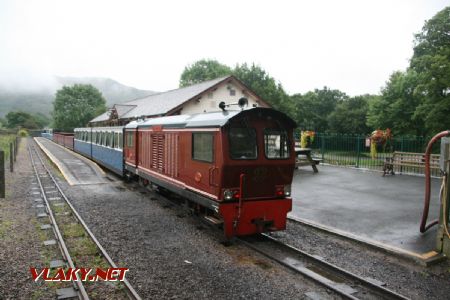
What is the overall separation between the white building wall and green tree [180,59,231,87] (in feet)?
122

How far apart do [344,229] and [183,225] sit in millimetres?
4050

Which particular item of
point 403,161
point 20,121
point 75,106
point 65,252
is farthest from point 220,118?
point 20,121

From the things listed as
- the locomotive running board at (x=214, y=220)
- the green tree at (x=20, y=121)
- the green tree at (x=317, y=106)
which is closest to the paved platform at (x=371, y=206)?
the locomotive running board at (x=214, y=220)

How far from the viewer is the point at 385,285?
6.15 meters

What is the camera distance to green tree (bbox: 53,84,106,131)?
84.4 metres

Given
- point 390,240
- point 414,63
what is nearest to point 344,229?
point 390,240

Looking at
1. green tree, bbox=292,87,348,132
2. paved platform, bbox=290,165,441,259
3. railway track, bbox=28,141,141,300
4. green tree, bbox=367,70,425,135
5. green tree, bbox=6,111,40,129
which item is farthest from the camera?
green tree, bbox=6,111,40,129

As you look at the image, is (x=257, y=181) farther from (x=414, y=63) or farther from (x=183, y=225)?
(x=414, y=63)

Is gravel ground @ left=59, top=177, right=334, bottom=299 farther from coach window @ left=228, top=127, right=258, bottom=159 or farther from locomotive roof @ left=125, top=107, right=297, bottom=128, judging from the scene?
locomotive roof @ left=125, top=107, right=297, bottom=128

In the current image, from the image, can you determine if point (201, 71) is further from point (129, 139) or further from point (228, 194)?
point (228, 194)

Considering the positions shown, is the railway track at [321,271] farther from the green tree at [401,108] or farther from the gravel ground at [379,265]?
the green tree at [401,108]

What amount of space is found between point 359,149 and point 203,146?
14079 mm

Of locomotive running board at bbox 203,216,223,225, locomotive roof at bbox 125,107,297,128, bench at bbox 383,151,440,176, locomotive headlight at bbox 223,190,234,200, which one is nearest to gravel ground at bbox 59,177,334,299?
locomotive running board at bbox 203,216,223,225

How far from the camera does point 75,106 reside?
289 feet
